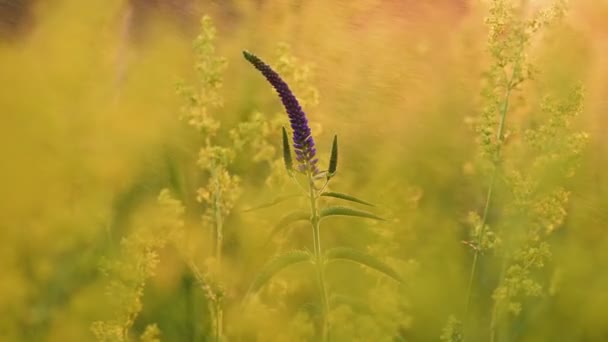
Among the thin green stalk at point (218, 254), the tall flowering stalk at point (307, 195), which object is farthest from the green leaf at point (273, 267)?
the thin green stalk at point (218, 254)

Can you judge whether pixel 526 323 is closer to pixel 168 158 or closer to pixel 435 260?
pixel 435 260

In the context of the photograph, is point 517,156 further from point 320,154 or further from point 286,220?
point 286,220

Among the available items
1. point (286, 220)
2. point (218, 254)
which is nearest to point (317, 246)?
point (286, 220)

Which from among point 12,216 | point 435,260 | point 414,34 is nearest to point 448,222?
point 435,260

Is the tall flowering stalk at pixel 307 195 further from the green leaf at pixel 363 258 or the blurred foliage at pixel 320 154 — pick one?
the blurred foliage at pixel 320 154

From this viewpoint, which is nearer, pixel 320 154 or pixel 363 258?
pixel 363 258

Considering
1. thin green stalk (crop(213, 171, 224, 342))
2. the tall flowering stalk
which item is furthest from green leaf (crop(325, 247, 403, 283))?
thin green stalk (crop(213, 171, 224, 342))

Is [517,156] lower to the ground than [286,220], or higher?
higher
